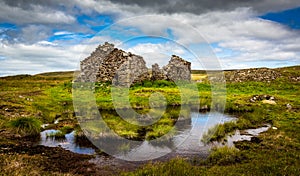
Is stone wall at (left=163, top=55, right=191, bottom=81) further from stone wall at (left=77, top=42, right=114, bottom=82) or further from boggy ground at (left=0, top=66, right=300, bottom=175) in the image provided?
boggy ground at (left=0, top=66, right=300, bottom=175)

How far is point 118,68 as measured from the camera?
1887 inches

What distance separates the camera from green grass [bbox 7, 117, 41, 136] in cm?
1988

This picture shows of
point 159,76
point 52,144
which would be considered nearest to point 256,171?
point 52,144

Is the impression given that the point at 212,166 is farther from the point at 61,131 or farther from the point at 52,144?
the point at 61,131

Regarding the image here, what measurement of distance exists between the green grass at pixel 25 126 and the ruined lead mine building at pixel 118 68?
2596 centimetres

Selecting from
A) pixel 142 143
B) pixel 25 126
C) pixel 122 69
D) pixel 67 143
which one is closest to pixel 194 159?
pixel 142 143

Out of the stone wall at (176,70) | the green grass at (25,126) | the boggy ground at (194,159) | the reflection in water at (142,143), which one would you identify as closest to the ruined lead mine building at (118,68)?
the stone wall at (176,70)

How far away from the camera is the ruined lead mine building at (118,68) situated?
4694 cm

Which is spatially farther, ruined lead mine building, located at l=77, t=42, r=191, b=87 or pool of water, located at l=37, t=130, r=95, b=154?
Answer: ruined lead mine building, located at l=77, t=42, r=191, b=87

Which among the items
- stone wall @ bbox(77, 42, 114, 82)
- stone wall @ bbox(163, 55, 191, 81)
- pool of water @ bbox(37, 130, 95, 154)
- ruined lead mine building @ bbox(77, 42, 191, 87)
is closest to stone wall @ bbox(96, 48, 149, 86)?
ruined lead mine building @ bbox(77, 42, 191, 87)

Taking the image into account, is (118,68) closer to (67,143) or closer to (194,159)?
(67,143)

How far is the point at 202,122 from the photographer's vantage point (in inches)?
1003

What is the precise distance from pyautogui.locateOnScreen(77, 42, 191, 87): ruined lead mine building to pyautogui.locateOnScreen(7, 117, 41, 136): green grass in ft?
85.2

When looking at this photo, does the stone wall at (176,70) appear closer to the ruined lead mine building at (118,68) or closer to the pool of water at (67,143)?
the ruined lead mine building at (118,68)
